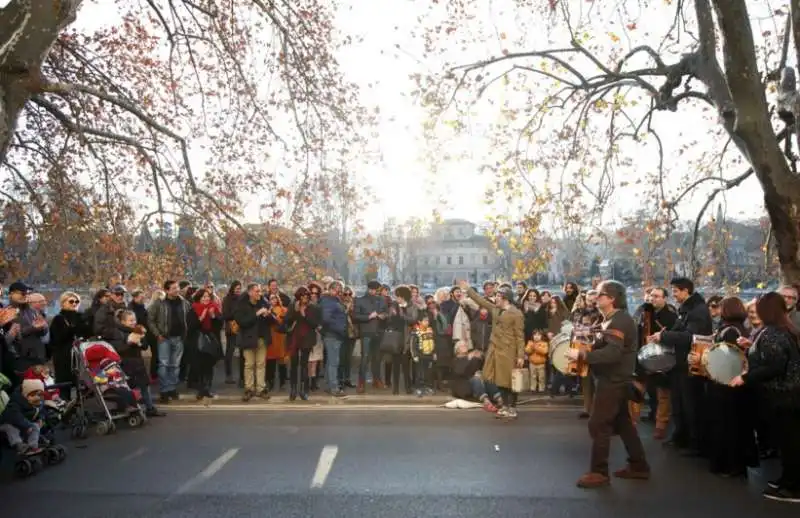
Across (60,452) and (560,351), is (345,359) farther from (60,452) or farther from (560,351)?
(60,452)

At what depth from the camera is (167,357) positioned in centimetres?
1168

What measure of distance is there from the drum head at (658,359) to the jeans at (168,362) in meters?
7.67

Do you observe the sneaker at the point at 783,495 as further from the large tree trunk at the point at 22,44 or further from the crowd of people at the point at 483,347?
the large tree trunk at the point at 22,44

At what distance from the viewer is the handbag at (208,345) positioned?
11867mm

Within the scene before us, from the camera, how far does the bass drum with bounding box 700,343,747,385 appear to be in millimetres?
6770

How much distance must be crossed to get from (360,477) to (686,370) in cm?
414

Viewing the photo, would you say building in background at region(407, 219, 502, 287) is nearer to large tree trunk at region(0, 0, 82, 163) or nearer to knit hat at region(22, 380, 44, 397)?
large tree trunk at region(0, 0, 82, 163)

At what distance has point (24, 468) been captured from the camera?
697 cm

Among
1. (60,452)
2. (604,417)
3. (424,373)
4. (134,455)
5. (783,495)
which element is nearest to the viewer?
(783,495)

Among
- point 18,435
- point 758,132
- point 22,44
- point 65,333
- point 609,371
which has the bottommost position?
point 18,435

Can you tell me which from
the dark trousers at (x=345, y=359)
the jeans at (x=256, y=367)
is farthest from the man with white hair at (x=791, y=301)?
the jeans at (x=256, y=367)

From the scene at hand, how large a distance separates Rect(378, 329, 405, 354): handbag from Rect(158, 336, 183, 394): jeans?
3.56 m

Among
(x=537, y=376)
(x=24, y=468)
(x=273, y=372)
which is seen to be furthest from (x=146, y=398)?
(x=537, y=376)

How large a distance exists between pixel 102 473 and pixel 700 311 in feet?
23.3
